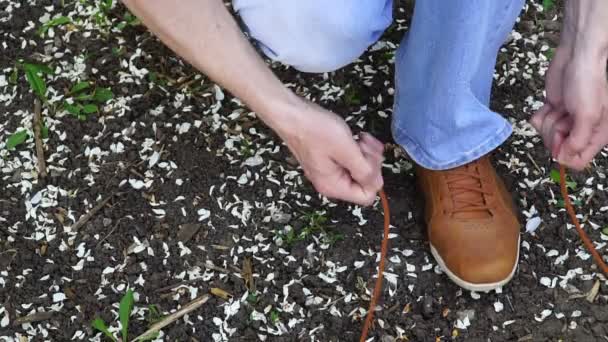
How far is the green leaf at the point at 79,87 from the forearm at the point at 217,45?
713 mm

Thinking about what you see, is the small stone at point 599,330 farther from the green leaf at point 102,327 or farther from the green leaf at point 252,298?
the green leaf at point 102,327

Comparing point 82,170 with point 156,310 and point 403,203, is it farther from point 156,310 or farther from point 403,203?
point 403,203

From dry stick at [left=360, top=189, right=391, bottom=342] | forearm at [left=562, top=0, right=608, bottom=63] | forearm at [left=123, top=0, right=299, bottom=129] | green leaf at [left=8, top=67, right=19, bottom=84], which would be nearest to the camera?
forearm at [left=123, top=0, right=299, bottom=129]

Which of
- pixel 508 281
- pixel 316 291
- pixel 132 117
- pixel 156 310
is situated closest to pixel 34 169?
pixel 132 117


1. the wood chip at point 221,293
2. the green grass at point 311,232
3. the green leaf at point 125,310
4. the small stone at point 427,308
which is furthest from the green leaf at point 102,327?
the small stone at point 427,308

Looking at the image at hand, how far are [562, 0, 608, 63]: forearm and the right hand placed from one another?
34cm

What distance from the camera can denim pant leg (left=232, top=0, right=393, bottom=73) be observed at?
1.27m

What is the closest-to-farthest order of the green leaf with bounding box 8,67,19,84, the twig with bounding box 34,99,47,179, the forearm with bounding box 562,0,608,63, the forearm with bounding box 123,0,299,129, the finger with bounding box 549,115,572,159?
the forearm with bounding box 123,0,299,129 < the forearm with bounding box 562,0,608,63 < the finger with bounding box 549,115,572,159 < the twig with bounding box 34,99,47,179 < the green leaf with bounding box 8,67,19,84

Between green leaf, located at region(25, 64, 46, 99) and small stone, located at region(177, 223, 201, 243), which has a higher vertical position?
green leaf, located at region(25, 64, 46, 99)

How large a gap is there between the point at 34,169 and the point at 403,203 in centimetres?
78

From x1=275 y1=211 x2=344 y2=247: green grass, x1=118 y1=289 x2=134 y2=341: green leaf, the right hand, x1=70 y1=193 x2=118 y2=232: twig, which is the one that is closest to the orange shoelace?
x1=275 y1=211 x2=344 y2=247: green grass

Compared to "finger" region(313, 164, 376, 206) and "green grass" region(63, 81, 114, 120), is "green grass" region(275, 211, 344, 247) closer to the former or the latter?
"finger" region(313, 164, 376, 206)

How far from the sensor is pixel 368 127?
1.68m

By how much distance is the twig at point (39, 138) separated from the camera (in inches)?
66.6
